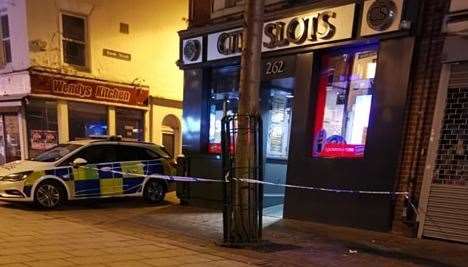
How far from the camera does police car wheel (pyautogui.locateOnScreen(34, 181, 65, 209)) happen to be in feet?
32.1

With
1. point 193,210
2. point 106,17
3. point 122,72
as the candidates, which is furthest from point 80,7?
point 193,210

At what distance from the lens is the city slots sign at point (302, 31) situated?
8.40m

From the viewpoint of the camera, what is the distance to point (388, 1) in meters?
7.76

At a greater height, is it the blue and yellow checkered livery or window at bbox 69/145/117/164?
window at bbox 69/145/117/164

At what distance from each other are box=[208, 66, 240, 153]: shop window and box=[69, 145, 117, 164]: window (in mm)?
2444

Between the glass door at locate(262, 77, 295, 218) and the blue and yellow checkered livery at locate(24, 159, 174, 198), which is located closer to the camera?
the blue and yellow checkered livery at locate(24, 159, 174, 198)

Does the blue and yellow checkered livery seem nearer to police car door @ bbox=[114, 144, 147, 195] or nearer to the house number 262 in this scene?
police car door @ bbox=[114, 144, 147, 195]

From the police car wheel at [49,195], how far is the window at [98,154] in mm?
851

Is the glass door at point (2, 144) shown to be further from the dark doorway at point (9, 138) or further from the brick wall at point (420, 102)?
the brick wall at point (420, 102)

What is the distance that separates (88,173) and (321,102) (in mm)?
5618

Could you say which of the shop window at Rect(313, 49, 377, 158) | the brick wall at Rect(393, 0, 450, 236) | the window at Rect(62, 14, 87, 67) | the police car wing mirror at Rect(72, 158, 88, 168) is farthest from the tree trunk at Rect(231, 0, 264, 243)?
the window at Rect(62, 14, 87, 67)

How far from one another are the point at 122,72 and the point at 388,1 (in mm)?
11508

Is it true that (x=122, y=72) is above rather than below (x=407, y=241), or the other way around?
above

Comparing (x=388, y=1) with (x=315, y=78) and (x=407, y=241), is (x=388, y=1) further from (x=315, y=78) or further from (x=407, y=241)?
(x=407, y=241)
